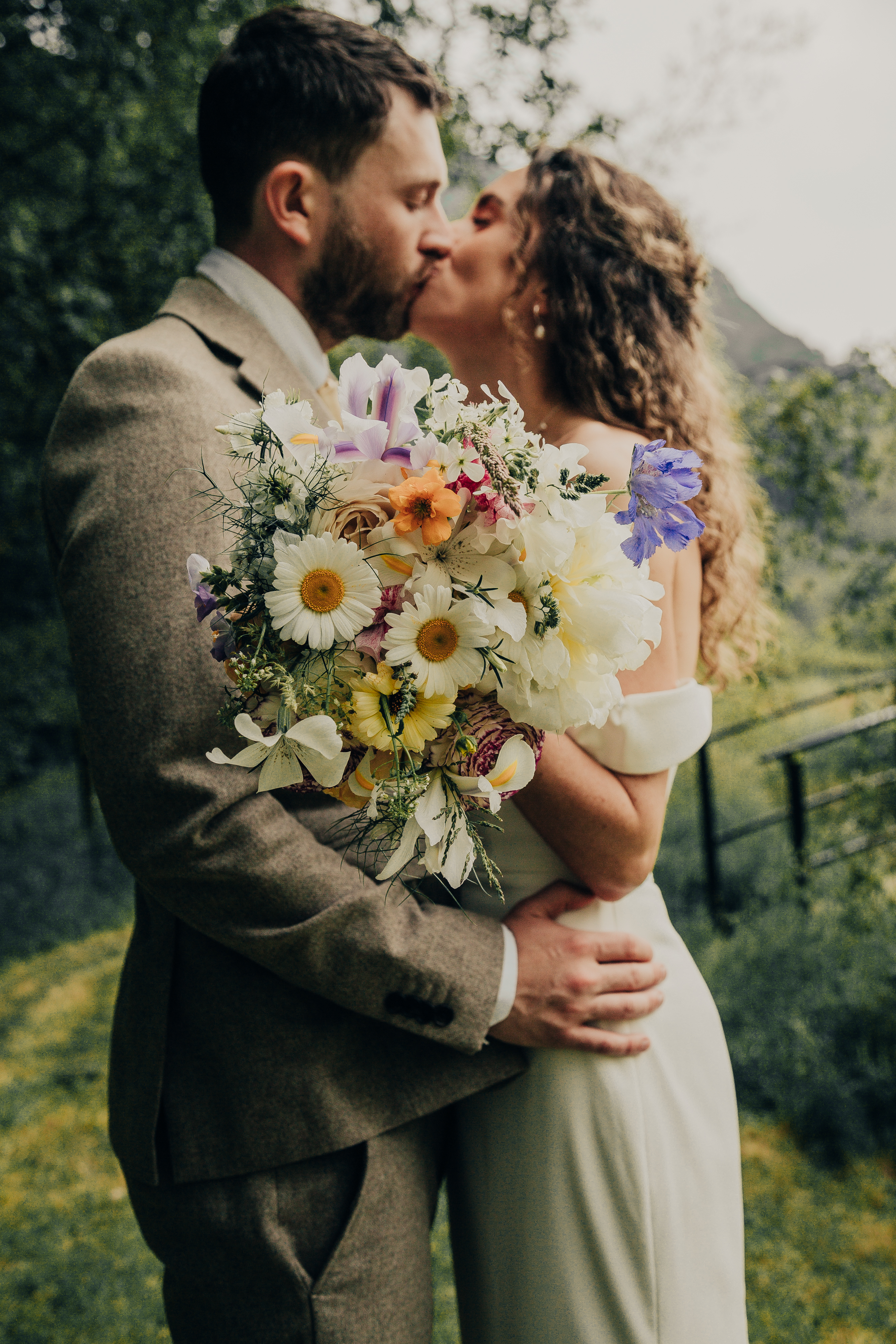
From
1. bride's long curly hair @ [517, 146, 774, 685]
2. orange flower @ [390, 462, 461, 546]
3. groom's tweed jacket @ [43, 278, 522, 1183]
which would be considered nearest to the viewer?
orange flower @ [390, 462, 461, 546]

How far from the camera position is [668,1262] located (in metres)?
1.64

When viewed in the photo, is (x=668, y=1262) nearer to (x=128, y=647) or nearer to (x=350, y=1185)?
(x=350, y=1185)

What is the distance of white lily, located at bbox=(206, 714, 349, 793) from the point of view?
974 millimetres

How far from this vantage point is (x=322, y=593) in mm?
971

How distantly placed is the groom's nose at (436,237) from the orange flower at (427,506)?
1430 millimetres

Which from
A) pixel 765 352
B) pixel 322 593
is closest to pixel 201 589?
pixel 322 593

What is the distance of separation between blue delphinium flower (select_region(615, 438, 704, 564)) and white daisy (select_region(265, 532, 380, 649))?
0.33 metres

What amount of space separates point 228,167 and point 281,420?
1.33 m

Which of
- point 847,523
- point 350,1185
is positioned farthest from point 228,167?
point 847,523

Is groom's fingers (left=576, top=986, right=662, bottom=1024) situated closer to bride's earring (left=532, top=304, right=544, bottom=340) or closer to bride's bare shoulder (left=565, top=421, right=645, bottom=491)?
bride's bare shoulder (left=565, top=421, right=645, bottom=491)

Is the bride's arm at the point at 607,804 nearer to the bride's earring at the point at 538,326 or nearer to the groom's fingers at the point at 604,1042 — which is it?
the groom's fingers at the point at 604,1042

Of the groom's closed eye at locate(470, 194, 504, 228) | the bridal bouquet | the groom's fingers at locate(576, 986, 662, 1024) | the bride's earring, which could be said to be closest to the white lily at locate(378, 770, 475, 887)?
the bridal bouquet

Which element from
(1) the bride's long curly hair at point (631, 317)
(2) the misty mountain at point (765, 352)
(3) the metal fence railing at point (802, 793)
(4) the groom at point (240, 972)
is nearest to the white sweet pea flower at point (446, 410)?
(4) the groom at point (240, 972)

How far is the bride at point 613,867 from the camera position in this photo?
165cm
